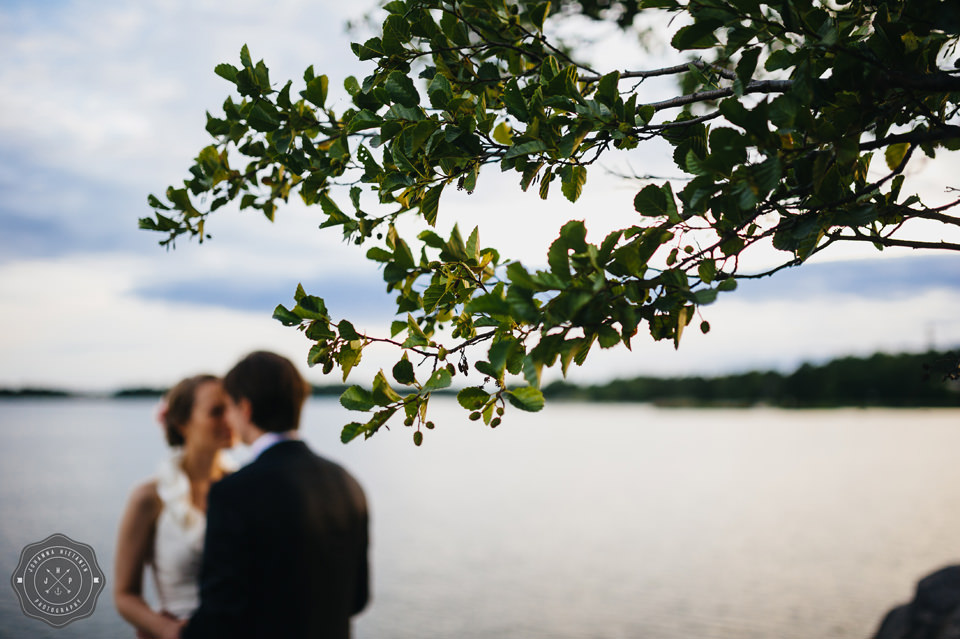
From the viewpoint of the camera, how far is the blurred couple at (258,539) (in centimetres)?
352

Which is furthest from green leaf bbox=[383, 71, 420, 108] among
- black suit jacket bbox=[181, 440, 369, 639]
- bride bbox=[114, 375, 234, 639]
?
bride bbox=[114, 375, 234, 639]

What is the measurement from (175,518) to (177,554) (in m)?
0.26

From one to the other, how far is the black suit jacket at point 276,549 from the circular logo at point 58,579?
251 centimetres

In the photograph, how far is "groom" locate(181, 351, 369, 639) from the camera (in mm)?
3504

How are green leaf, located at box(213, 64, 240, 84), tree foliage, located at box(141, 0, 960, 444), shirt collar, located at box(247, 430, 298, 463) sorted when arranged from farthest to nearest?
shirt collar, located at box(247, 430, 298, 463) < green leaf, located at box(213, 64, 240, 84) < tree foliage, located at box(141, 0, 960, 444)

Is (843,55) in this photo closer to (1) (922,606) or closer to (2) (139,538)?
(2) (139,538)

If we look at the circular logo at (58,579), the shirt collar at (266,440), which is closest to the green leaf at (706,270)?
the shirt collar at (266,440)

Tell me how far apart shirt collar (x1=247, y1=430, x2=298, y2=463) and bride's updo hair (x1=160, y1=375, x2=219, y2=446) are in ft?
6.33

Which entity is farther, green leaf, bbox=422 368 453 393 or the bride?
the bride

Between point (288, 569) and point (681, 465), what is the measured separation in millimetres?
46915

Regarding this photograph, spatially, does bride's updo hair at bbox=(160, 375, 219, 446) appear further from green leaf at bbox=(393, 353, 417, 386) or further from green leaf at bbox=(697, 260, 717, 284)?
green leaf at bbox=(697, 260, 717, 284)

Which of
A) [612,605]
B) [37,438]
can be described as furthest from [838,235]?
[37,438]

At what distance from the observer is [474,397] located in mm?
1833

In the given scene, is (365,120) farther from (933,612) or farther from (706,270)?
(933,612)
